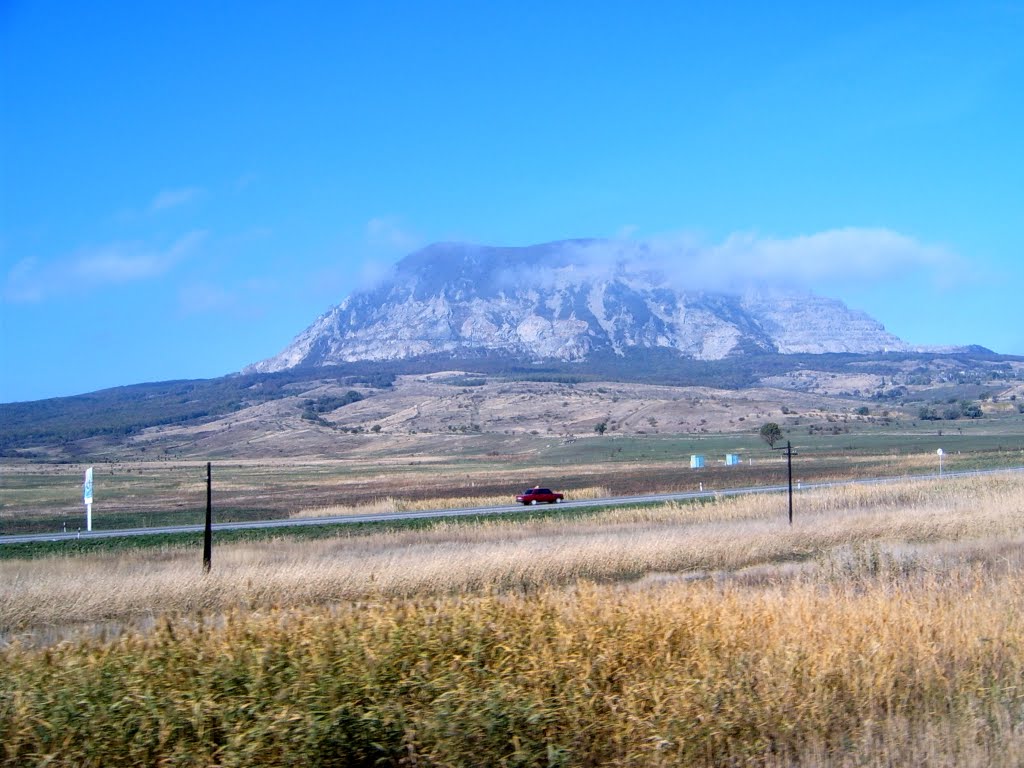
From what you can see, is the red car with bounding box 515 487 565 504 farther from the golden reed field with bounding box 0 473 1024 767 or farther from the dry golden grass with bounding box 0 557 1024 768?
the dry golden grass with bounding box 0 557 1024 768

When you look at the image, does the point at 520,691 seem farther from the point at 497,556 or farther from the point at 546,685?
the point at 497,556

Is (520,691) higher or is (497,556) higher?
(520,691)

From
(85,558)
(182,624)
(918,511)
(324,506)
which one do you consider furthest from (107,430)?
(182,624)

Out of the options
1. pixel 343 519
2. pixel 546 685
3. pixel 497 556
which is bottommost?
pixel 343 519

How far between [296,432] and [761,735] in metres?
152

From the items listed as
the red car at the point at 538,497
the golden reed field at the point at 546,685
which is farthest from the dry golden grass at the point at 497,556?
the red car at the point at 538,497

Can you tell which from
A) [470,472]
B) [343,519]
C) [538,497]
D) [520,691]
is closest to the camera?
[520,691]

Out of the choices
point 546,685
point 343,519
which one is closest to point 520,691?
point 546,685

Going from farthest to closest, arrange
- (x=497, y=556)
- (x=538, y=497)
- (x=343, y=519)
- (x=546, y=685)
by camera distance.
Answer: (x=538, y=497) < (x=343, y=519) < (x=497, y=556) < (x=546, y=685)

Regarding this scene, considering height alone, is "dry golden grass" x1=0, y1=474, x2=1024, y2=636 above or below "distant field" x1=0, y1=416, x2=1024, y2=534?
above

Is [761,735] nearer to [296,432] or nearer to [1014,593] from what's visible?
[1014,593]

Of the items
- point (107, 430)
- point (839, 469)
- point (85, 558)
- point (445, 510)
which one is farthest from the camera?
point (107, 430)

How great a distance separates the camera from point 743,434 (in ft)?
435

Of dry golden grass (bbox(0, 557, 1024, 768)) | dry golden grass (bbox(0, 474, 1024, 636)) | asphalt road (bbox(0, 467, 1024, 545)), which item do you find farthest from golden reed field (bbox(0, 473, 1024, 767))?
asphalt road (bbox(0, 467, 1024, 545))
